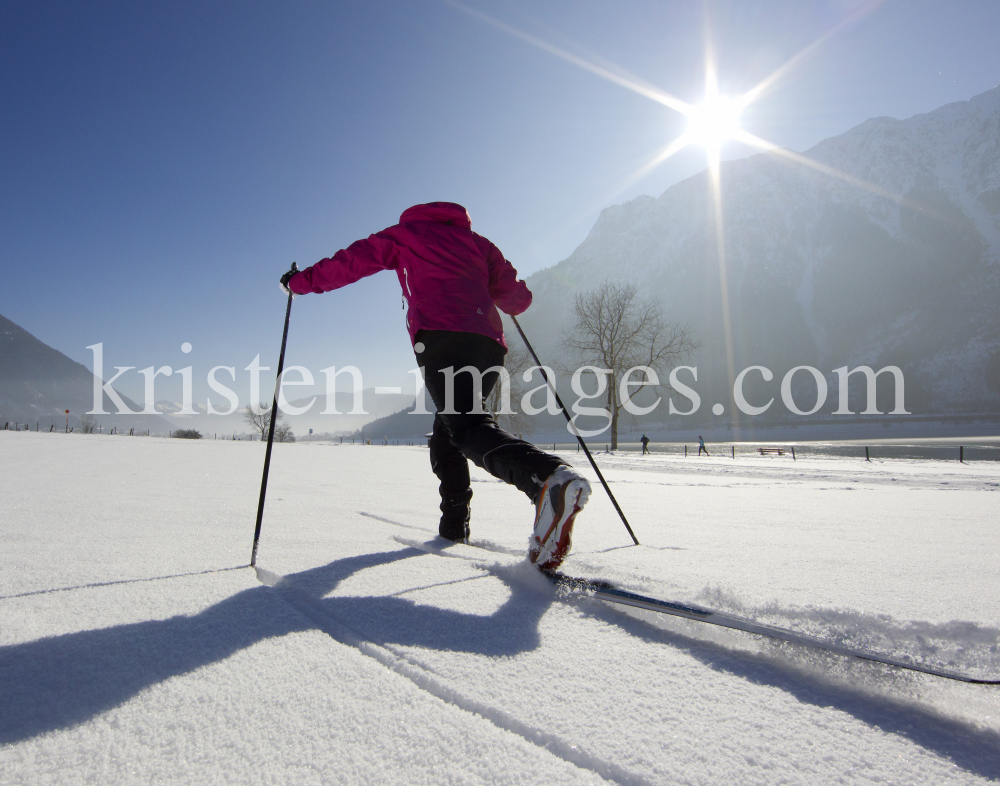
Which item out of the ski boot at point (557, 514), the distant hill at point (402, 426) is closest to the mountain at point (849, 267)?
the distant hill at point (402, 426)

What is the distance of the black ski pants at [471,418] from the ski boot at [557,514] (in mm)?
53

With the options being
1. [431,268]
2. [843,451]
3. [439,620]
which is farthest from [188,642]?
[843,451]

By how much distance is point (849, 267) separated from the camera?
91625mm

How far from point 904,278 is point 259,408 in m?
113

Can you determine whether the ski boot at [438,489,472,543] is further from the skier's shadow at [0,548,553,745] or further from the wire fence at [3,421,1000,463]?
the wire fence at [3,421,1000,463]

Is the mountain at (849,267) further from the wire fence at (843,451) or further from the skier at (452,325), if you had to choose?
the skier at (452,325)

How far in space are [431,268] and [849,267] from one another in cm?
11682

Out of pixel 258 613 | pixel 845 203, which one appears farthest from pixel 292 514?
pixel 845 203

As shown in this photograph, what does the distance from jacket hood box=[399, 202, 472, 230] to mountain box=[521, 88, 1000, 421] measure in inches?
3510

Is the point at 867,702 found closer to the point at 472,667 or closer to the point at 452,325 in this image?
the point at 472,667

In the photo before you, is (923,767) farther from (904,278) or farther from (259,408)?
(904,278)

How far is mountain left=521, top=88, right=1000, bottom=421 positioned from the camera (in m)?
78.2

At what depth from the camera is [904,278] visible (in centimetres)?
8606

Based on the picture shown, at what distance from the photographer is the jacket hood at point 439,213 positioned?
6.70 feet
